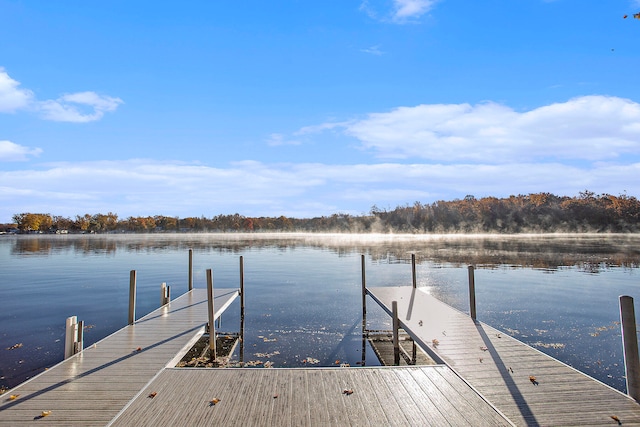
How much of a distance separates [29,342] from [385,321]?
11847mm

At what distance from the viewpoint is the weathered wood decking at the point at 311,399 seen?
4812mm

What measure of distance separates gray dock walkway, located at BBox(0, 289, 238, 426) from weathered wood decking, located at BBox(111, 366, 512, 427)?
453mm

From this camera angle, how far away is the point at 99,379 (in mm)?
6348

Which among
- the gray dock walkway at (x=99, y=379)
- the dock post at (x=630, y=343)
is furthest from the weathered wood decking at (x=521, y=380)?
the gray dock walkway at (x=99, y=379)

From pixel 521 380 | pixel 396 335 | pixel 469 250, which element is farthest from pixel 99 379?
pixel 469 250

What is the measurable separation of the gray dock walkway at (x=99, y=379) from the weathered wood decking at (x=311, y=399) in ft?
1.49

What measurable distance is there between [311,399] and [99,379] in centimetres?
359

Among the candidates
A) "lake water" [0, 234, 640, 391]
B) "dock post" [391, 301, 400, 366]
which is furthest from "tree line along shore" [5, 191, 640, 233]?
"dock post" [391, 301, 400, 366]

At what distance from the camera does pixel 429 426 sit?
4672mm

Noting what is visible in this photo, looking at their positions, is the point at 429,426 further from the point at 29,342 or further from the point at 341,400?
the point at 29,342

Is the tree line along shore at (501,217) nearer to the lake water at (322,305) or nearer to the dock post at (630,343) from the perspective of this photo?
the lake water at (322,305)

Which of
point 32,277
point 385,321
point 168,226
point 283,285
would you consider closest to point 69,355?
point 385,321

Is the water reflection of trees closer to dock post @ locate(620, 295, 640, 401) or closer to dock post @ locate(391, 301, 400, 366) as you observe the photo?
dock post @ locate(391, 301, 400, 366)

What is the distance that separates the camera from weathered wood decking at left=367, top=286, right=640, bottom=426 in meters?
5.04
